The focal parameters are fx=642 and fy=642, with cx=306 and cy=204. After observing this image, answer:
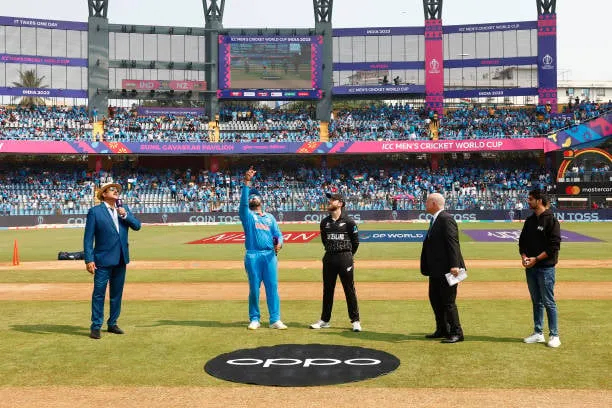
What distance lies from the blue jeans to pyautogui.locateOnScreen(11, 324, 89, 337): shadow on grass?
21.7 feet

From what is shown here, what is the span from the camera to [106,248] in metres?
9.73

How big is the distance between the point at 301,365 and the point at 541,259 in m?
3.60

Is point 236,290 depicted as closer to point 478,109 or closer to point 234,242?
point 234,242

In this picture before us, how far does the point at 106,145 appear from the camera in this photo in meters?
57.3

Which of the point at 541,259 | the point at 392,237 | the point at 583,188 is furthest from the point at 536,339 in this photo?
the point at 583,188

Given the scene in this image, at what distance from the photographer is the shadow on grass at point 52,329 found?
9.97m

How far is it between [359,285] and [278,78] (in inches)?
1900

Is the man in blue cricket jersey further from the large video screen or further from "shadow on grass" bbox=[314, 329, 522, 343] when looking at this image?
the large video screen

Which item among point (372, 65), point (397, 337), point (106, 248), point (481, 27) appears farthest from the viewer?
point (372, 65)

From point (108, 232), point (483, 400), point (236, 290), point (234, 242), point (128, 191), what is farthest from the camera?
point (128, 191)

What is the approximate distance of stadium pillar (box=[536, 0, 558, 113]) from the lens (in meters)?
61.0

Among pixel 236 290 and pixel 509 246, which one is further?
pixel 509 246

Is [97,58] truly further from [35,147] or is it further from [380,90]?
[380,90]

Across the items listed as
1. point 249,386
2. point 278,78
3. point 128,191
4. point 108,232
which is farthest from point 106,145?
point 249,386
